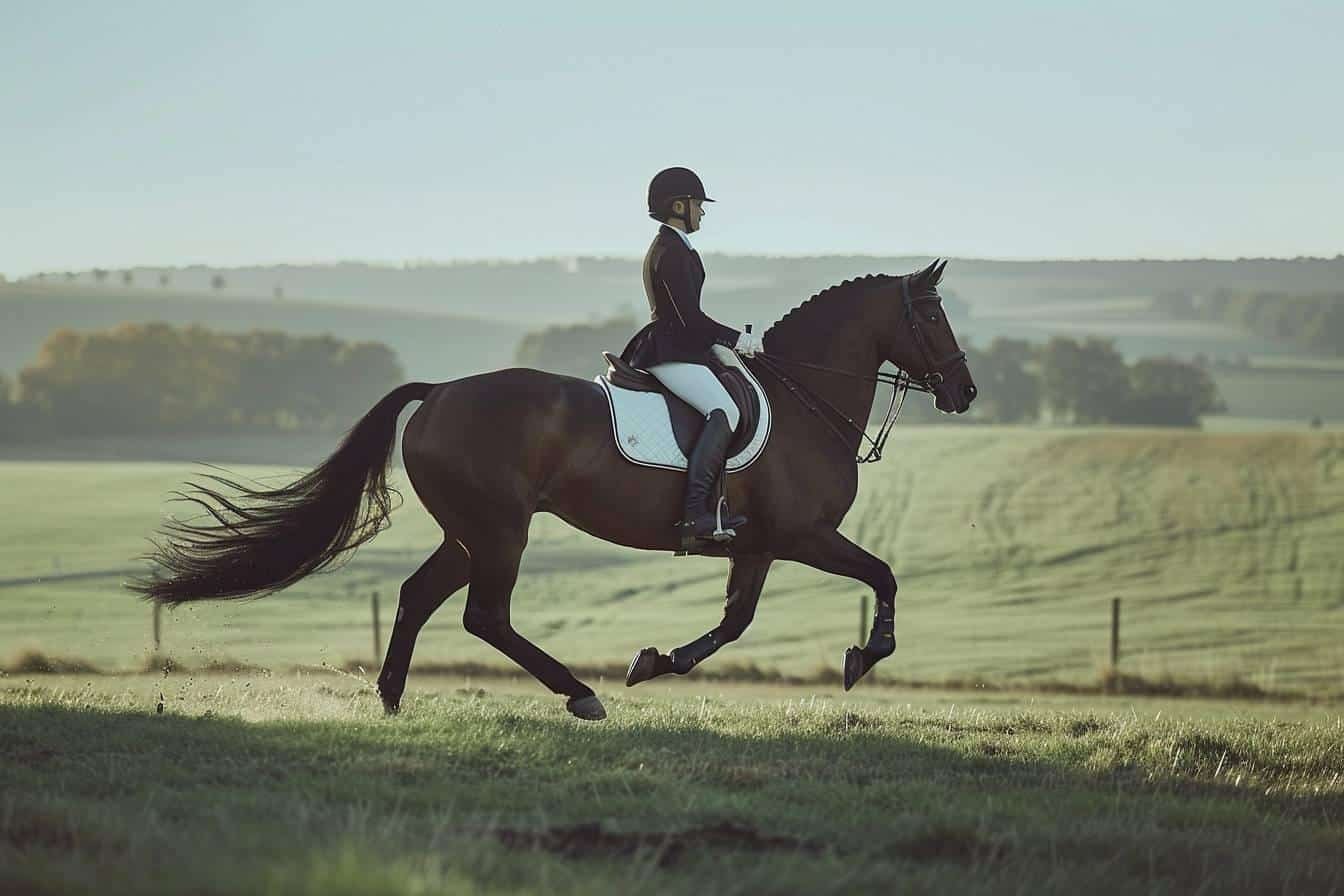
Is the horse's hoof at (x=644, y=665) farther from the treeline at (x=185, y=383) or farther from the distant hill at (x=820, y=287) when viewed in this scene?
the treeline at (x=185, y=383)

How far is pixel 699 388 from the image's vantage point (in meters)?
9.38

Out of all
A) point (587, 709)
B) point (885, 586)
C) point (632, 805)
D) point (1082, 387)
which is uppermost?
point (1082, 387)

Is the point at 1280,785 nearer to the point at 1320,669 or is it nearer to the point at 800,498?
the point at 800,498

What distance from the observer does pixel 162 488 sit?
54938mm

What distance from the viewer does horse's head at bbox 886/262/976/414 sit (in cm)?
1041

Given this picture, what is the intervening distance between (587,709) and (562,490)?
133 centimetres

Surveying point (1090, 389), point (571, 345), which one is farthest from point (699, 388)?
point (571, 345)

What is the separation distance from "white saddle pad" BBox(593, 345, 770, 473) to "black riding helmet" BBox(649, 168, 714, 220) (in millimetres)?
1152

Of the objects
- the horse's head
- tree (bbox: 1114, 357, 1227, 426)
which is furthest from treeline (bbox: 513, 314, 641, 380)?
the horse's head

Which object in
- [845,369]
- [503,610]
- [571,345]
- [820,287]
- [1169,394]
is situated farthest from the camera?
[820,287]

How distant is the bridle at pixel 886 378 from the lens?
33.0 feet

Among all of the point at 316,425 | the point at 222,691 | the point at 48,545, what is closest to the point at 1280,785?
the point at 222,691

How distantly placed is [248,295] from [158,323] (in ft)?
148

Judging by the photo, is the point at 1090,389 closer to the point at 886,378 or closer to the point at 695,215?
the point at 886,378
